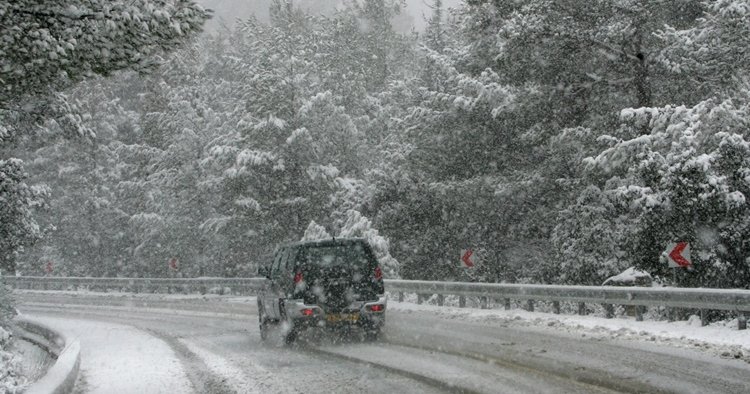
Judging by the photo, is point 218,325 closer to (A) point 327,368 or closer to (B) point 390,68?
(A) point 327,368

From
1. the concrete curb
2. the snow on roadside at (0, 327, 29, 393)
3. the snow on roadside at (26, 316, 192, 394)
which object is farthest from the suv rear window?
the snow on roadside at (0, 327, 29, 393)

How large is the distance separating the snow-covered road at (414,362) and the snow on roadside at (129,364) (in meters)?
0.02

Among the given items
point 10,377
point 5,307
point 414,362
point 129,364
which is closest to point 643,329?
point 414,362

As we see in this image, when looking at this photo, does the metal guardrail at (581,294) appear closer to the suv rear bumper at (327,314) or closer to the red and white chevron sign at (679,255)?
the red and white chevron sign at (679,255)

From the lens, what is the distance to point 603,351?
445 inches

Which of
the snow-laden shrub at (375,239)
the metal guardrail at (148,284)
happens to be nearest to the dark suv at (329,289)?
the snow-laden shrub at (375,239)

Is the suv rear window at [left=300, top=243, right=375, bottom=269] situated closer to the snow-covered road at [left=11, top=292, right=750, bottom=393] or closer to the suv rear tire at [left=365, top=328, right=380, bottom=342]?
the suv rear tire at [left=365, top=328, right=380, bottom=342]

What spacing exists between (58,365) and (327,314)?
4883 millimetres

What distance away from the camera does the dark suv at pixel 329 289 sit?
13.4 m

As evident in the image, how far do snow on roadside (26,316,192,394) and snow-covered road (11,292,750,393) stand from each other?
0.02m

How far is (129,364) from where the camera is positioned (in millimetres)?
11672

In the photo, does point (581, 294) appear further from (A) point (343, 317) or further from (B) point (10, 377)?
(B) point (10, 377)

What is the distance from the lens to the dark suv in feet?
43.8

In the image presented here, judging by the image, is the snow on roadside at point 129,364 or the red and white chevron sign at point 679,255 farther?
the red and white chevron sign at point 679,255
